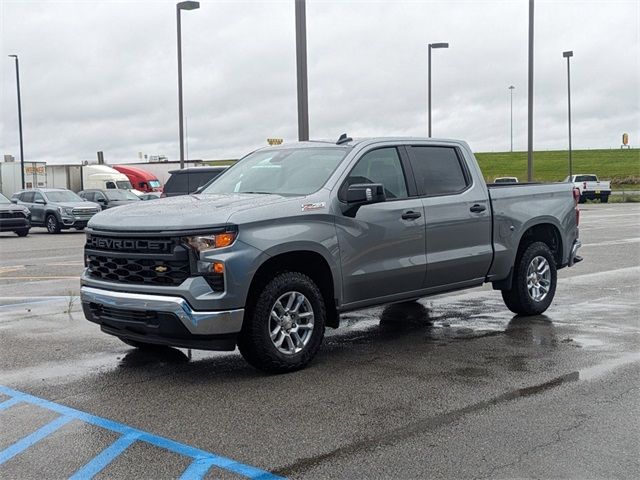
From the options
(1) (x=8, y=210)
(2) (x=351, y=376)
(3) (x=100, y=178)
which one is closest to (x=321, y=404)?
(2) (x=351, y=376)

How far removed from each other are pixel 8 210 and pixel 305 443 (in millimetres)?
24632

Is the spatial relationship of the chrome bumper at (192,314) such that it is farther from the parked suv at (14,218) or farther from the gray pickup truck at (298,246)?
the parked suv at (14,218)

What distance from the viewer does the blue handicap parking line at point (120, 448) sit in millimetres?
4453

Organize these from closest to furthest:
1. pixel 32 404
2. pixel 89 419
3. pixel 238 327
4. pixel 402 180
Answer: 1. pixel 89 419
2. pixel 32 404
3. pixel 238 327
4. pixel 402 180

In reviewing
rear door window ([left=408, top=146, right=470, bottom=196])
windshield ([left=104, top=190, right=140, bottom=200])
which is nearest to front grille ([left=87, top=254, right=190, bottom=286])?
rear door window ([left=408, top=146, right=470, bottom=196])

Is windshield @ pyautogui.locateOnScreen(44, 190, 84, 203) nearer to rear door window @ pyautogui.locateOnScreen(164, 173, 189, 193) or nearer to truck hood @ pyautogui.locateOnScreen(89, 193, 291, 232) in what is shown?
rear door window @ pyautogui.locateOnScreen(164, 173, 189, 193)

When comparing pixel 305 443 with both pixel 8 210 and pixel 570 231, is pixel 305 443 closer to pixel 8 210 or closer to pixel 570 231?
pixel 570 231

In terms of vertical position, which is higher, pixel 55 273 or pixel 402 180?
pixel 402 180

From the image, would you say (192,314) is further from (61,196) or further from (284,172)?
(61,196)

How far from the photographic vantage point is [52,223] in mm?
29906

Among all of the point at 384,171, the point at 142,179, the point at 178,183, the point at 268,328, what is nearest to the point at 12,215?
the point at 178,183

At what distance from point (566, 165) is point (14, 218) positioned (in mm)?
81013

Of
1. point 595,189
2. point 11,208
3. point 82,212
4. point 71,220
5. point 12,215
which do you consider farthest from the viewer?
point 595,189

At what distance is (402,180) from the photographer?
25.8 ft
